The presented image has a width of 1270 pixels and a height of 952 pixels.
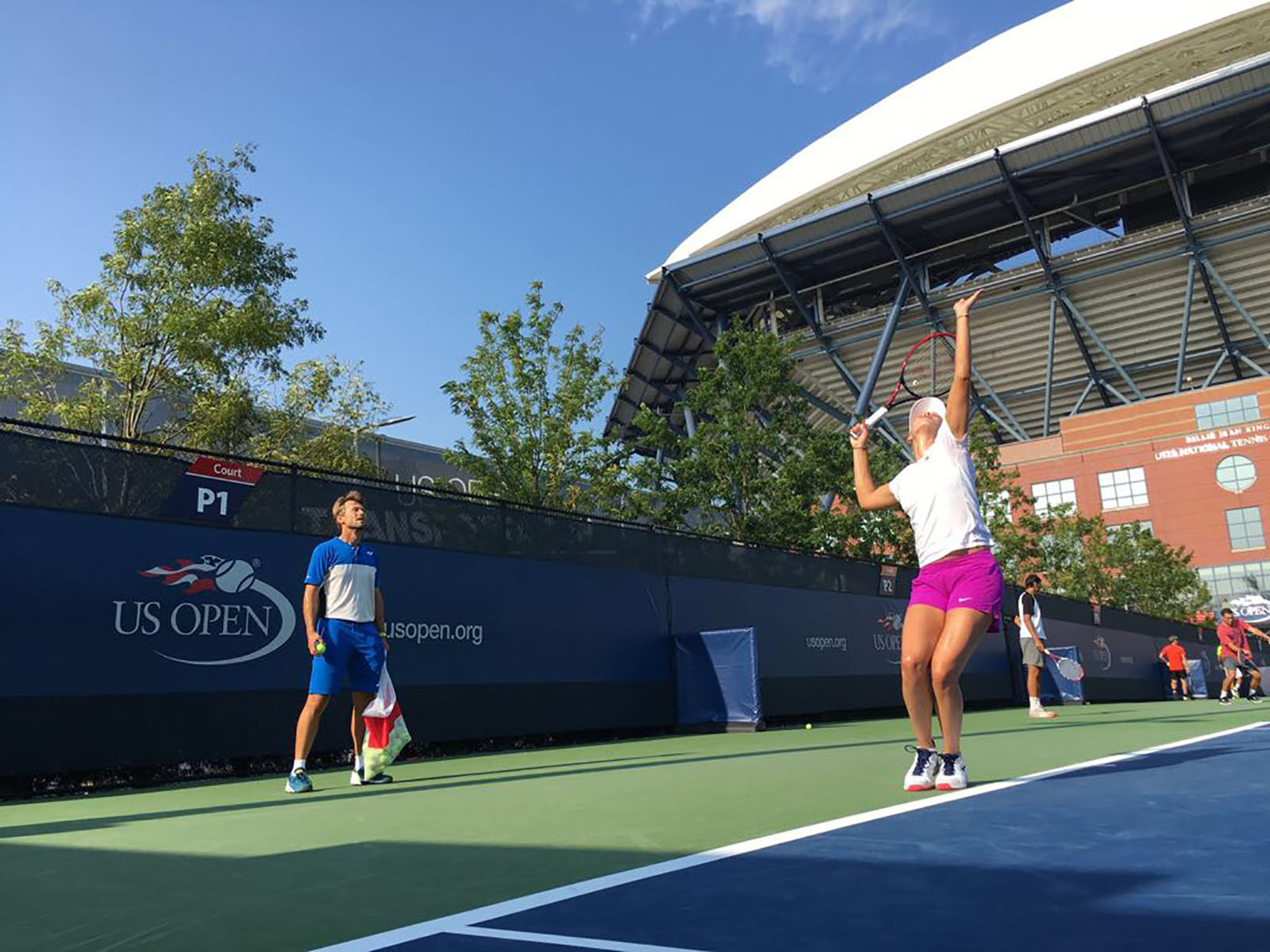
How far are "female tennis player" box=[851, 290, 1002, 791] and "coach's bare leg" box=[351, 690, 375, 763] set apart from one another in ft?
12.6

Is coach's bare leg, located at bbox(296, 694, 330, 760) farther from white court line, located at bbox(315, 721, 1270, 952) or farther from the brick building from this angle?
the brick building

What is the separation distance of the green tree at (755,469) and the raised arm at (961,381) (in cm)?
1676

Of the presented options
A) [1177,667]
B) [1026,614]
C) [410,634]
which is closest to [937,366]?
[1177,667]

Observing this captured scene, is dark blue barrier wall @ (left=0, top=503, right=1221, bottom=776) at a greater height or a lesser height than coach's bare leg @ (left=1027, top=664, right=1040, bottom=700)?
greater

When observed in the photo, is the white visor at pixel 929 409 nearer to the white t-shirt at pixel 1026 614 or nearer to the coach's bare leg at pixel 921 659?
the coach's bare leg at pixel 921 659

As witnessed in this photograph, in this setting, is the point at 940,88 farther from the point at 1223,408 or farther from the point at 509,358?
the point at 509,358

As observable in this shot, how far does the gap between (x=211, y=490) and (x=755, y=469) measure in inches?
602

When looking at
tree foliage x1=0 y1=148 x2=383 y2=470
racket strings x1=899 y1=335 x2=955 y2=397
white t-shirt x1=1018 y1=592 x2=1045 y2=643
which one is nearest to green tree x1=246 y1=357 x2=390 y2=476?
tree foliage x1=0 y1=148 x2=383 y2=470

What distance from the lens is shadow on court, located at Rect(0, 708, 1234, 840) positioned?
551cm

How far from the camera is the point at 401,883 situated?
3.21 meters

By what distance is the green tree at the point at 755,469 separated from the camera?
2239cm

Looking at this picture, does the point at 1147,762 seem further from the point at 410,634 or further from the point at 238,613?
the point at 238,613

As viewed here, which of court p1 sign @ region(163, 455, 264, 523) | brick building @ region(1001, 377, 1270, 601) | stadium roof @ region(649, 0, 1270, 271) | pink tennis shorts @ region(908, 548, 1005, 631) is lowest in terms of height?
pink tennis shorts @ region(908, 548, 1005, 631)

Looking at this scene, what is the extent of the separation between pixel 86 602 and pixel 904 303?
150ft
